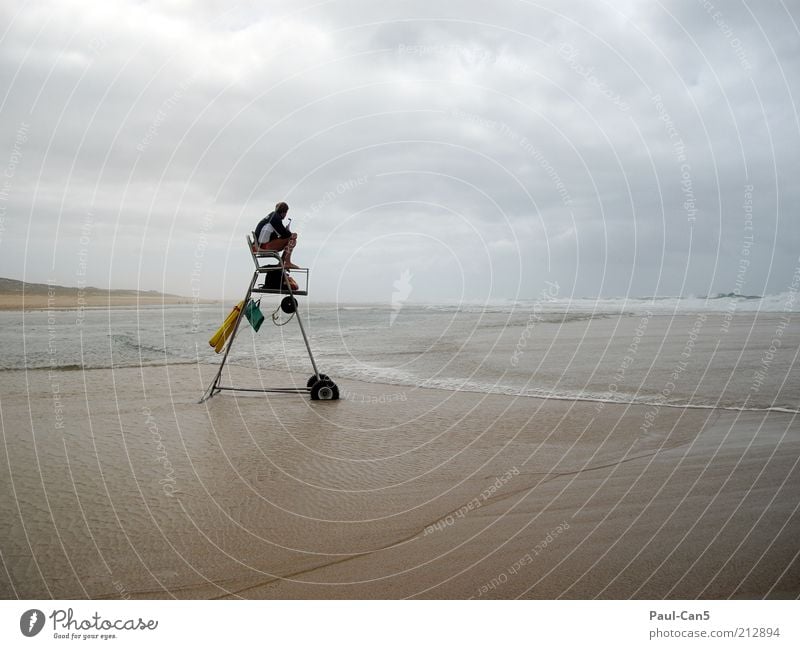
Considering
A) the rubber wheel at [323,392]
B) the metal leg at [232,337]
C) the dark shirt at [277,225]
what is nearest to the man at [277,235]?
the dark shirt at [277,225]

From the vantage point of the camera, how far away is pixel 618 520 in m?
4.41

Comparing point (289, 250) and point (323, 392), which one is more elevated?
point (289, 250)

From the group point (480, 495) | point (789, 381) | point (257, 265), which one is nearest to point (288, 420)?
point (257, 265)

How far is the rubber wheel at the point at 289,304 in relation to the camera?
9.01 metres

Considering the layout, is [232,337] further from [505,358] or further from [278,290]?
[505,358]
